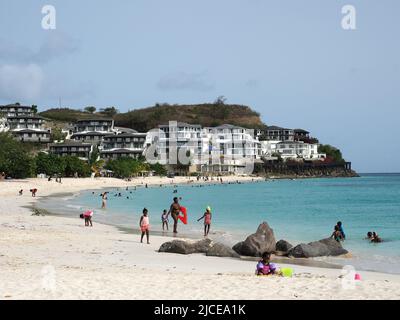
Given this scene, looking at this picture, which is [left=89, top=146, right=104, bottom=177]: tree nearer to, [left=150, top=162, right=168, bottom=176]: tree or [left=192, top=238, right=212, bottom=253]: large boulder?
[left=150, top=162, right=168, bottom=176]: tree

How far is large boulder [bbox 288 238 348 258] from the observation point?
1780 centimetres

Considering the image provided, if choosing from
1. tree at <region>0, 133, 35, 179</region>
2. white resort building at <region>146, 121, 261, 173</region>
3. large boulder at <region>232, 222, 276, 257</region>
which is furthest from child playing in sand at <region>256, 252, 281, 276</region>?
white resort building at <region>146, 121, 261, 173</region>

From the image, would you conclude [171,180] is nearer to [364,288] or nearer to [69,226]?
[69,226]

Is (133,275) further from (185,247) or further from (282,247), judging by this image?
(282,247)

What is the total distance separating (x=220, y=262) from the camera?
635 inches

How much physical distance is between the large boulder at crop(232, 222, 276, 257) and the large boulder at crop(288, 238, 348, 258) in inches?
30.3

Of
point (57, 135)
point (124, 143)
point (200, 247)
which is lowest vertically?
point (200, 247)

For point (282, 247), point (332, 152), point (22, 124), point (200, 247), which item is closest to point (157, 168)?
point (22, 124)

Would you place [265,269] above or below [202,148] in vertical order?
below

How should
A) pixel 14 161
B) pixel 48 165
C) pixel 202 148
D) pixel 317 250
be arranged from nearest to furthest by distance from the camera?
1. pixel 317 250
2. pixel 14 161
3. pixel 48 165
4. pixel 202 148

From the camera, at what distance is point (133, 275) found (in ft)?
40.6

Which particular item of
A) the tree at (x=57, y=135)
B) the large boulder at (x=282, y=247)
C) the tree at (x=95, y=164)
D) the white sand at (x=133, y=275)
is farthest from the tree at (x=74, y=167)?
the large boulder at (x=282, y=247)

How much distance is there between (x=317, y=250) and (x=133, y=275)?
796 cm

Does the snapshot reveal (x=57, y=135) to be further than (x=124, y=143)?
Yes
